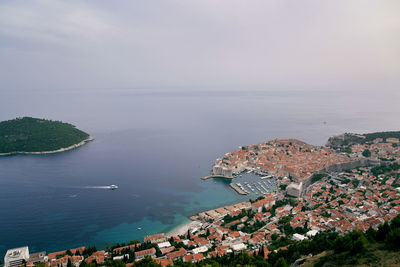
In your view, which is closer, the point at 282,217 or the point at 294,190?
the point at 282,217

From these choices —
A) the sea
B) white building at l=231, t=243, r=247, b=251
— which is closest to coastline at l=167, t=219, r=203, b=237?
the sea

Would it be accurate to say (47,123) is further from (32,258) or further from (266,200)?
(266,200)

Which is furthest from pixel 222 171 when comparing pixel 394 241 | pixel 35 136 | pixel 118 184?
pixel 35 136

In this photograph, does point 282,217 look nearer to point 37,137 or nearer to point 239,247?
point 239,247

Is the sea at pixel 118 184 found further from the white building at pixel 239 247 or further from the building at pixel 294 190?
the white building at pixel 239 247

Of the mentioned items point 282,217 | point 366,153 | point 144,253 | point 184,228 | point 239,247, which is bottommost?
point 184,228

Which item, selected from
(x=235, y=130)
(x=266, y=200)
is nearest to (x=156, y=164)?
(x=266, y=200)

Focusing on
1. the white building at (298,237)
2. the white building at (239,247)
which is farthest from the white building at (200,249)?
the white building at (298,237)
